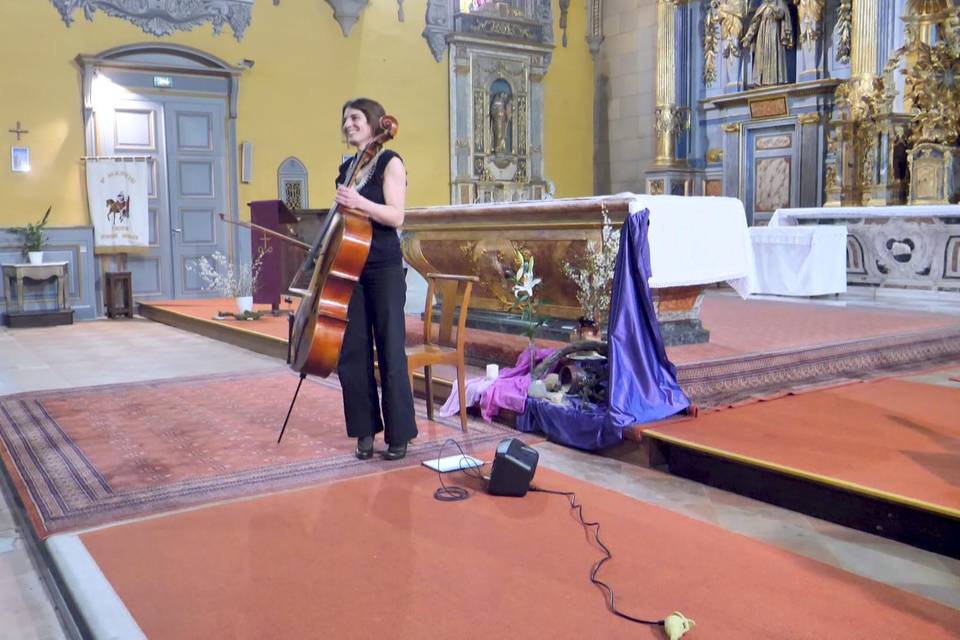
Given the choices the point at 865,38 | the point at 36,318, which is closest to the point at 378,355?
the point at 36,318

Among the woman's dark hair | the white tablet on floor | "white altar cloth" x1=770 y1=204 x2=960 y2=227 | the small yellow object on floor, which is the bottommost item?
the small yellow object on floor

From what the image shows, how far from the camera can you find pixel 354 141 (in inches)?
149

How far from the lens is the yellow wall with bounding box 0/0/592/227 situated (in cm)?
990

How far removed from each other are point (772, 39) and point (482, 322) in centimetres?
689

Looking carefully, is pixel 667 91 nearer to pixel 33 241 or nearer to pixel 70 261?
pixel 70 261

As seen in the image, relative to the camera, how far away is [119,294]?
10375 millimetres

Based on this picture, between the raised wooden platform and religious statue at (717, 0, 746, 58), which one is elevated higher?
religious statue at (717, 0, 746, 58)

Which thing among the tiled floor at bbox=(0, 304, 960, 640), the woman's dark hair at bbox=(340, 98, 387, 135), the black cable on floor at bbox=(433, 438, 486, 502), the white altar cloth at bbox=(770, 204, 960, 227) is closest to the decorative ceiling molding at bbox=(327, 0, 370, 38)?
the white altar cloth at bbox=(770, 204, 960, 227)

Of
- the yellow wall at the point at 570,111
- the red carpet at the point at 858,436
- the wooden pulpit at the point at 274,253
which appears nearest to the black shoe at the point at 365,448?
the red carpet at the point at 858,436

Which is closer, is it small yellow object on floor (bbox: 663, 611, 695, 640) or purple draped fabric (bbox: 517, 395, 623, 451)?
small yellow object on floor (bbox: 663, 611, 695, 640)

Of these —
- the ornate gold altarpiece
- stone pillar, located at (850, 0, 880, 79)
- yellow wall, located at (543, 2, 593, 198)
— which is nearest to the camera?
the ornate gold altarpiece

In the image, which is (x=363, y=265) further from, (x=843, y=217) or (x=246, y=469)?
(x=843, y=217)

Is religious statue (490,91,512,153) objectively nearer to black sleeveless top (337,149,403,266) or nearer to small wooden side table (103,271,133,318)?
small wooden side table (103,271,133,318)

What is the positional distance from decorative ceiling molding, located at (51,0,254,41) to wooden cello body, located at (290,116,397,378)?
25.9 feet
